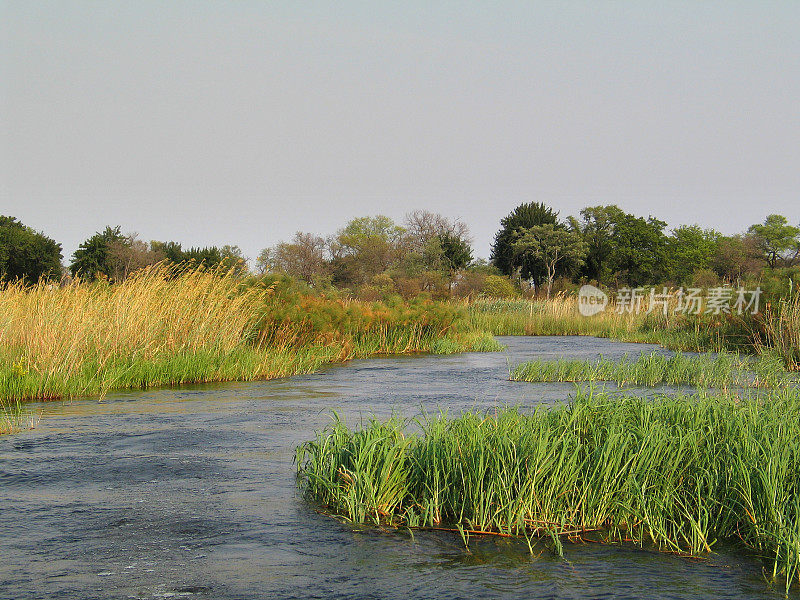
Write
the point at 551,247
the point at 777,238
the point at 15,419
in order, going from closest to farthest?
1. the point at 15,419
2. the point at 551,247
3. the point at 777,238

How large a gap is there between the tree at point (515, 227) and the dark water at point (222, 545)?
5751 centimetres

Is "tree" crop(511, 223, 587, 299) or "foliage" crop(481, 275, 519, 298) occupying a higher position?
"tree" crop(511, 223, 587, 299)

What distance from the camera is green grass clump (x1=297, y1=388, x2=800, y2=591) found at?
5.26 m

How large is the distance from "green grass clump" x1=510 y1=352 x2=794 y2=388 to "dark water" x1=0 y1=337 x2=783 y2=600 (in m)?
6.67

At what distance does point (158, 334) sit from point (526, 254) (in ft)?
168

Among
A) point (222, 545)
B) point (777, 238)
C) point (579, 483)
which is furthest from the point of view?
point (777, 238)

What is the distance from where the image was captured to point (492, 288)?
53.8 meters

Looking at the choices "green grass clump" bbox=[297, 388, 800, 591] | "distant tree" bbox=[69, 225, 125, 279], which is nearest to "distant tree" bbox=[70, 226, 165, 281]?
"distant tree" bbox=[69, 225, 125, 279]

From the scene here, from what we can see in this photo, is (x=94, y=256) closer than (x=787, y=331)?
No

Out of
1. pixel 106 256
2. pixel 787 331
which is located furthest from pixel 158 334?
pixel 106 256

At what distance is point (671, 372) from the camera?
44.8 ft

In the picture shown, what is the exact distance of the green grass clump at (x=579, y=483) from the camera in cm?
526

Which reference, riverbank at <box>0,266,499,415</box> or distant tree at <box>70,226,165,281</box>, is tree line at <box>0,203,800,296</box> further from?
riverbank at <box>0,266,499,415</box>

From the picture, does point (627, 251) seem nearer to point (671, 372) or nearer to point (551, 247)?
point (551, 247)
